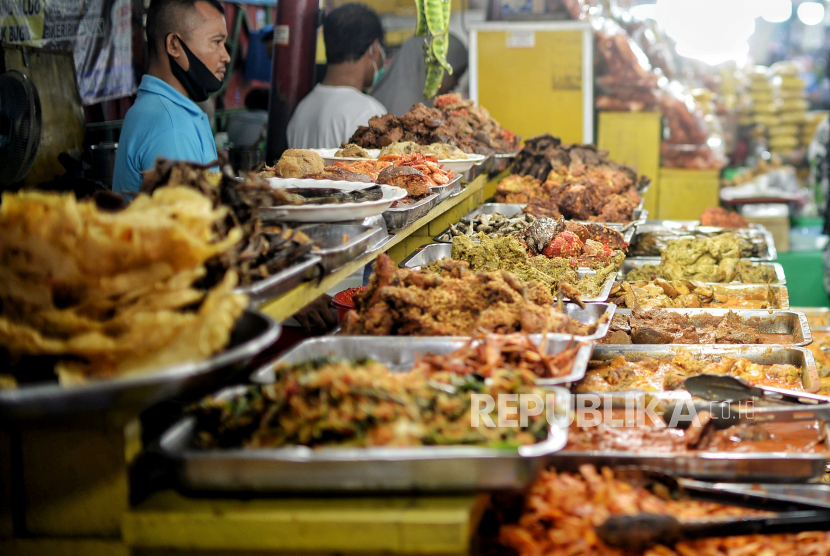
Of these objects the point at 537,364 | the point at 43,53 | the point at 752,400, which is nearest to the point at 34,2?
the point at 43,53

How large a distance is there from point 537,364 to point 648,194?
5.99 metres

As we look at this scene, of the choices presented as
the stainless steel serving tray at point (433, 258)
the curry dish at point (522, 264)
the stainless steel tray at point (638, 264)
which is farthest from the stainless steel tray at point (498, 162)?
the curry dish at point (522, 264)

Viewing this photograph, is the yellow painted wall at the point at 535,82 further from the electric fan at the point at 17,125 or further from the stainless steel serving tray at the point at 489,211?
the electric fan at the point at 17,125

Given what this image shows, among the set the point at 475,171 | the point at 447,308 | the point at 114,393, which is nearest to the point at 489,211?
the point at 475,171

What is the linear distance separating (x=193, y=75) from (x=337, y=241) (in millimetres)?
1987

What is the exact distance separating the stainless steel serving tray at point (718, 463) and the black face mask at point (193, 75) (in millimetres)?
2777

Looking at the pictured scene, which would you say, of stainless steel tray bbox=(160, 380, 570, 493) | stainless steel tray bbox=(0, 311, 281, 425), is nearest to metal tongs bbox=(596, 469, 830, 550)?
stainless steel tray bbox=(160, 380, 570, 493)

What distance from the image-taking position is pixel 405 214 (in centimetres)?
272

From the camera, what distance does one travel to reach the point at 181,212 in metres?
1.58

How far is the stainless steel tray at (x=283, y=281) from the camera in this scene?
1.72 m

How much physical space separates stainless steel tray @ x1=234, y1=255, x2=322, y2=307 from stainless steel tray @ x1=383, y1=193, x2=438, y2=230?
2.24 ft

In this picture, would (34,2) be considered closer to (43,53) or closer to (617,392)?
(43,53)

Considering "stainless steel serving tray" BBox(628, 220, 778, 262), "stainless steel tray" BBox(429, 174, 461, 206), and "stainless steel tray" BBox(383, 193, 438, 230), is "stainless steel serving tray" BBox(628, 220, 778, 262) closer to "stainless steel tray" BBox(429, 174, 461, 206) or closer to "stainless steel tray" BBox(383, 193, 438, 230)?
"stainless steel tray" BBox(429, 174, 461, 206)

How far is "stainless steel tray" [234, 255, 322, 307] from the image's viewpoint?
67.6 inches
